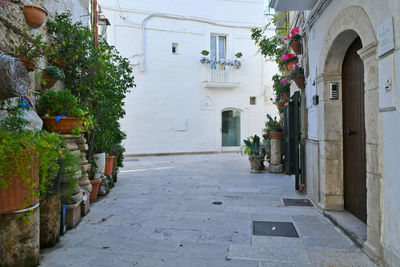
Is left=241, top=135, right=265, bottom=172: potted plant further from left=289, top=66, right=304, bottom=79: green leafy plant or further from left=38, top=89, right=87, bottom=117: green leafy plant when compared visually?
left=38, top=89, right=87, bottom=117: green leafy plant

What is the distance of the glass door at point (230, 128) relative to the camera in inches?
550

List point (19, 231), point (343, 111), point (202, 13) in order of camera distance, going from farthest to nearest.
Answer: point (202, 13) → point (343, 111) → point (19, 231)

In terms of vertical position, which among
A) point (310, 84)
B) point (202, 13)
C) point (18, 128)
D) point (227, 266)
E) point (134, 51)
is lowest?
point (227, 266)

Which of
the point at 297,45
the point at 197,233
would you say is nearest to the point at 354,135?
the point at 197,233

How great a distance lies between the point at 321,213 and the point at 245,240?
147 centimetres

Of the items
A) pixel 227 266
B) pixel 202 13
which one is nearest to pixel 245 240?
pixel 227 266

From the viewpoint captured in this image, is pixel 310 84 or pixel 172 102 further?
pixel 172 102

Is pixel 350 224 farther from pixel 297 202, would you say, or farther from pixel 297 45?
pixel 297 45

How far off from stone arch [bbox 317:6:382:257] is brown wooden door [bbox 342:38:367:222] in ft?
0.23

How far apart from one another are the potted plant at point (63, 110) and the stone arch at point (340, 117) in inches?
124

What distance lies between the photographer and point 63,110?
3922 millimetres

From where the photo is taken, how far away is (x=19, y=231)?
97.0 inches

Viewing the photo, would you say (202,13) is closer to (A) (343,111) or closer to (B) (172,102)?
(B) (172,102)

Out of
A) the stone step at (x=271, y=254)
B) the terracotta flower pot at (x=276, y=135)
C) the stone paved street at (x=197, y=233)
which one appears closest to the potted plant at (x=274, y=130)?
the terracotta flower pot at (x=276, y=135)
